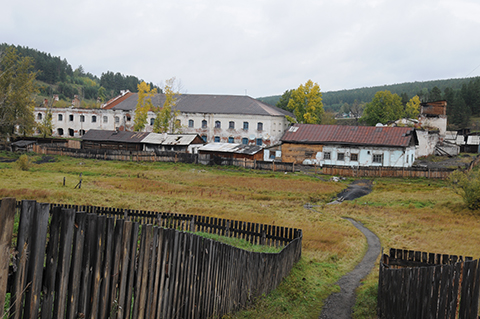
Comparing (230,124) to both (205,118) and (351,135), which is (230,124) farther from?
(351,135)

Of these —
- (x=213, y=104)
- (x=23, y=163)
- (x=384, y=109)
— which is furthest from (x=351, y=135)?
(x=384, y=109)

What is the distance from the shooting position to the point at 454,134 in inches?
3312

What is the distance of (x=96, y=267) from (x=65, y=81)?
18879 centimetres

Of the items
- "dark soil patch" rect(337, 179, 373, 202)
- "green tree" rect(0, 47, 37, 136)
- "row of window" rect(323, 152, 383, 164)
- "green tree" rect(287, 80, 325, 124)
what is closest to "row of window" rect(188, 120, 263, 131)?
"green tree" rect(287, 80, 325, 124)

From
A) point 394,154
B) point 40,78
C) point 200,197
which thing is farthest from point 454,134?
point 40,78

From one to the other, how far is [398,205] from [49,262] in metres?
27.7

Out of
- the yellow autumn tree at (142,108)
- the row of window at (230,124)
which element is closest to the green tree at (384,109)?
the row of window at (230,124)

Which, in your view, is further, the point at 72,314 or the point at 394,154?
the point at 394,154

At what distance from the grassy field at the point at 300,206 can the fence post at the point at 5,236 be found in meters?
5.53

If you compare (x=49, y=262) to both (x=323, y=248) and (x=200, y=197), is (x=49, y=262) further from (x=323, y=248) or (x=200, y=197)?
(x=200, y=197)

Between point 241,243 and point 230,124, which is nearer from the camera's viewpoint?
point 241,243

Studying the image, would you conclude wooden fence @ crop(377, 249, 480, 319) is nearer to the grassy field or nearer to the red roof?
the grassy field

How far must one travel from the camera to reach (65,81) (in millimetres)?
171000

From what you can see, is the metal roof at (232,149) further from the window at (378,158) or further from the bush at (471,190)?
the bush at (471,190)
